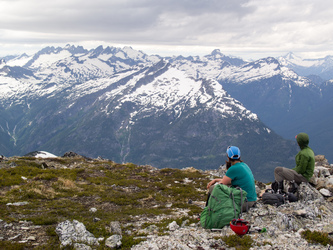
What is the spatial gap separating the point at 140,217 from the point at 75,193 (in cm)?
688

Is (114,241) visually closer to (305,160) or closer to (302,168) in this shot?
(302,168)

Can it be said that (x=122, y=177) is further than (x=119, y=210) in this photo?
Yes

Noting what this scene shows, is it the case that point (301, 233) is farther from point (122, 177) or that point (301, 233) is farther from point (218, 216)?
point (122, 177)

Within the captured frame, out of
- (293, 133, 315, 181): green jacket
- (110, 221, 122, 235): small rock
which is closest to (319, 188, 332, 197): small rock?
(293, 133, 315, 181): green jacket

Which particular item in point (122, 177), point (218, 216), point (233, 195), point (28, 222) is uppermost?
point (233, 195)

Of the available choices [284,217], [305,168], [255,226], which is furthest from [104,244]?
[305,168]

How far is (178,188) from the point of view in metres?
24.7

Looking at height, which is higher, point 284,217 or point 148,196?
point 284,217

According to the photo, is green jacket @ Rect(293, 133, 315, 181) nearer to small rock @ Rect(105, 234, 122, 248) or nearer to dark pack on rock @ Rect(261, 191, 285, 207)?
dark pack on rock @ Rect(261, 191, 285, 207)

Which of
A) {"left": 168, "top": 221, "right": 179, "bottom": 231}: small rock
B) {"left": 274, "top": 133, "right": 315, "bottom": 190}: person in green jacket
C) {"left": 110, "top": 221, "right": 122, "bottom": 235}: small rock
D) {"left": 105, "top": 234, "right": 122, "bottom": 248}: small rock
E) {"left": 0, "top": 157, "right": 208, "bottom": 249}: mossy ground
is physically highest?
{"left": 274, "top": 133, "right": 315, "bottom": 190}: person in green jacket

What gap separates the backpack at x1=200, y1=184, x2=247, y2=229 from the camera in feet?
42.9

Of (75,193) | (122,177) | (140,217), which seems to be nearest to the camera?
(140,217)

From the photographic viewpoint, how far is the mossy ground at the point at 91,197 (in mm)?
14047

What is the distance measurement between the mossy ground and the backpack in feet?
7.42
